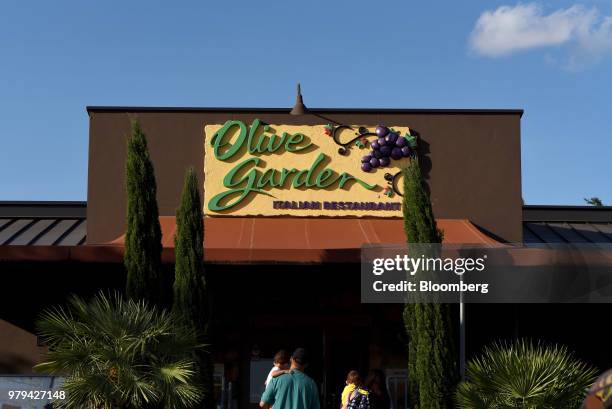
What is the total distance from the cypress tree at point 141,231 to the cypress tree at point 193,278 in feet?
1.09

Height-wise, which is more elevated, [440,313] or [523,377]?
[440,313]

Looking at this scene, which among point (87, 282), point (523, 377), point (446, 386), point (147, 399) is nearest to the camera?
point (147, 399)

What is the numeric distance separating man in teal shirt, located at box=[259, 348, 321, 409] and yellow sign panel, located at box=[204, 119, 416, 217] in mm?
8983

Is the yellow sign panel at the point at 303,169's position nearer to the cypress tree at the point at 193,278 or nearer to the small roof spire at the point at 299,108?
the small roof spire at the point at 299,108

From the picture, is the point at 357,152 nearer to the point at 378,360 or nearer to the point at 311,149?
the point at 311,149

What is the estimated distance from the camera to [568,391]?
11969 millimetres

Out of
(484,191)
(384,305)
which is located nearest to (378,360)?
(384,305)

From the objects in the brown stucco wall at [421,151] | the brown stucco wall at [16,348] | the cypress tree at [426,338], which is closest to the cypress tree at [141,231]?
the cypress tree at [426,338]

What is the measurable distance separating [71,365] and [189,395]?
1.57 m

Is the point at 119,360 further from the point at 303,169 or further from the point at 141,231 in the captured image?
the point at 303,169

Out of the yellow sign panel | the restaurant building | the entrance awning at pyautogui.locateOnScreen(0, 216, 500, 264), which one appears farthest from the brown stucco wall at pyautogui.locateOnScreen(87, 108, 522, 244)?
the entrance awning at pyautogui.locateOnScreen(0, 216, 500, 264)

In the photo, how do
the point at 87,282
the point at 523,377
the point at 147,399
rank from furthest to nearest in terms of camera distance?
the point at 87,282 → the point at 523,377 → the point at 147,399

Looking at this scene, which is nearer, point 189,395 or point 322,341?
Result: point 189,395

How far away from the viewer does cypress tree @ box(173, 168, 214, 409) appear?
13.0m
